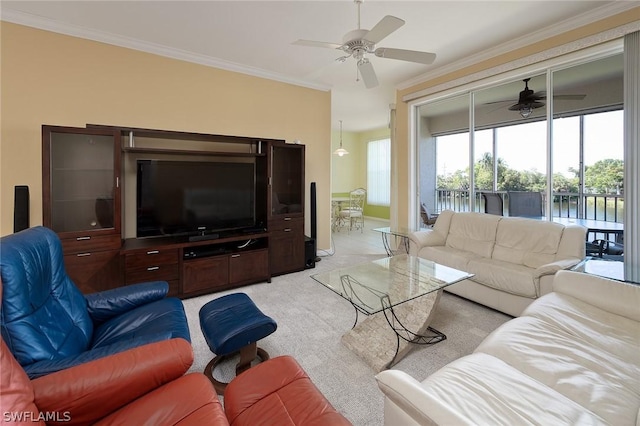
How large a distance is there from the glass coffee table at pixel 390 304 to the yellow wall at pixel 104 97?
2.84 meters

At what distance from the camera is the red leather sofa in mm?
1023

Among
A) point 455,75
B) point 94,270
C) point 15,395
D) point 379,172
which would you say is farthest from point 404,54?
point 379,172

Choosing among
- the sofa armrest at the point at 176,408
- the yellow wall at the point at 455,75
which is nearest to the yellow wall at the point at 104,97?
the yellow wall at the point at 455,75

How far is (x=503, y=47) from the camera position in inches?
139

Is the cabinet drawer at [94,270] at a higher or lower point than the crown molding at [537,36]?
lower

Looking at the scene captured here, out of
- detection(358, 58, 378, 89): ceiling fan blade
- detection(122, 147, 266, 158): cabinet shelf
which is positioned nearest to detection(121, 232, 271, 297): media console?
detection(122, 147, 266, 158): cabinet shelf

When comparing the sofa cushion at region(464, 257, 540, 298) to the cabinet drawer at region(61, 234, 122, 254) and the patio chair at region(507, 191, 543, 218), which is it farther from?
the cabinet drawer at region(61, 234, 122, 254)

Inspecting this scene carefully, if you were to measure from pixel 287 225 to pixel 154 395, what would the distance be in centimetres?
298

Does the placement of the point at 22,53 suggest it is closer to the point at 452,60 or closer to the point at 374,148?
the point at 452,60

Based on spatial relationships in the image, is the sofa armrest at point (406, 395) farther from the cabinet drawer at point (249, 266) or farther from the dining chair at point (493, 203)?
the dining chair at point (493, 203)

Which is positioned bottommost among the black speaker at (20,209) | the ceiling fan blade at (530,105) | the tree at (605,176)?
the black speaker at (20,209)

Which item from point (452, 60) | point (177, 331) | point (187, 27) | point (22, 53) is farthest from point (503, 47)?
point (22, 53)

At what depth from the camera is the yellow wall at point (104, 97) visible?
2.84m

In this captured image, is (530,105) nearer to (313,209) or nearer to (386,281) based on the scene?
(386,281)
